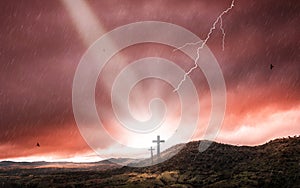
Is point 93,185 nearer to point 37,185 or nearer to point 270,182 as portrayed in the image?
Result: point 37,185

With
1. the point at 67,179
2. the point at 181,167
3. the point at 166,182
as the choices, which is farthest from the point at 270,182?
the point at 67,179

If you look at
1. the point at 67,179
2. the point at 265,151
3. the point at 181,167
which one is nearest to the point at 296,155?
the point at 265,151

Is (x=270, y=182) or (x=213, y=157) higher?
(x=213, y=157)

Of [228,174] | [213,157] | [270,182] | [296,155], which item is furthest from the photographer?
[213,157]

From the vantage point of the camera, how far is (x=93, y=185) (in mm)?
154875

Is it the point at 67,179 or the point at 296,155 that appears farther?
the point at 67,179

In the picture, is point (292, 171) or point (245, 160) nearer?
point (292, 171)

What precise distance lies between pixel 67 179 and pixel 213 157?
72.1 m

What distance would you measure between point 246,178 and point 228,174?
16.1 meters

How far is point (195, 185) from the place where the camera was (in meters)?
142

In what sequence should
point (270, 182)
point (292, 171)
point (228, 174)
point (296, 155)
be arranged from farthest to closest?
point (296, 155), point (228, 174), point (292, 171), point (270, 182)

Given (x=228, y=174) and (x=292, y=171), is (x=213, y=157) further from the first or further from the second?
(x=292, y=171)

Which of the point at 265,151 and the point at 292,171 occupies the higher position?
the point at 265,151

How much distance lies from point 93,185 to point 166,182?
28626 mm
